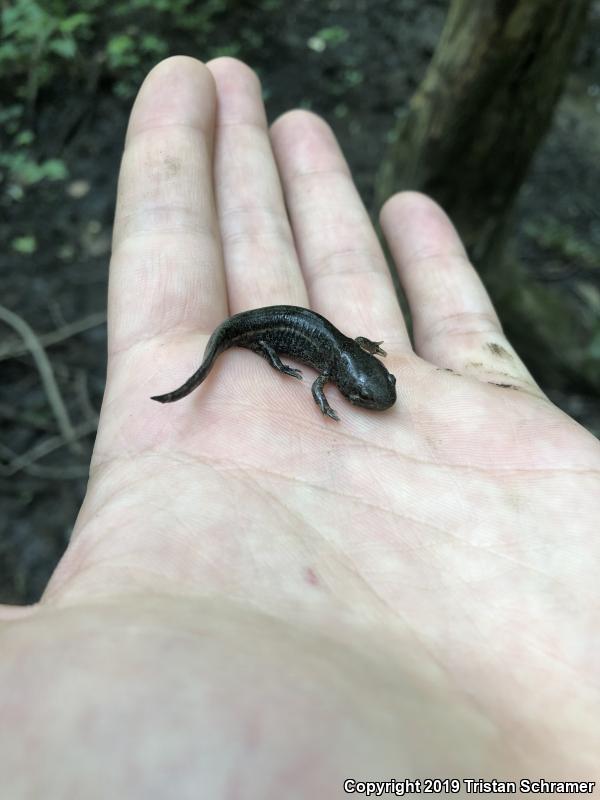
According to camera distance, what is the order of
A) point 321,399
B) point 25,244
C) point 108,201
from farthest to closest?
1. point 108,201
2. point 25,244
3. point 321,399

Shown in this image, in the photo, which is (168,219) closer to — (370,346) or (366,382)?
(370,346)

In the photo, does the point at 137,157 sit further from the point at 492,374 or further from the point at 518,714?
the point at 518,714

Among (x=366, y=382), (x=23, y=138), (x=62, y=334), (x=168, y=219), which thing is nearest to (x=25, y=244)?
(x=62, y=334)

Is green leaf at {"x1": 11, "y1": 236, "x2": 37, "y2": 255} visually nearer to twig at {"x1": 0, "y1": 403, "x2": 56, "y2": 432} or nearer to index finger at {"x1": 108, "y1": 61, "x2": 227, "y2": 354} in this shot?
twig at {"x1": 0, "y1": 403, "x2": 56, "y2": 432}

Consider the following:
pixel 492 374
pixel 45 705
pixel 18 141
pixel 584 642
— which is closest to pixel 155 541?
pixel 45 705

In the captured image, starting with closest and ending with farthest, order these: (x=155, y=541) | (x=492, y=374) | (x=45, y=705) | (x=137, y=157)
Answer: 1. (x=45, y=705)
2. (x=155, y=541)
3. (x=492, y=374)
4. (x=137, y=157)

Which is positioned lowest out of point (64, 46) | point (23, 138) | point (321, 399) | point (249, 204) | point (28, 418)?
point (28, 418)
